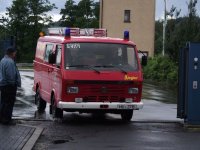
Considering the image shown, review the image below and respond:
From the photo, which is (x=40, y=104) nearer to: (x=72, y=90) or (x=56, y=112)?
(x=56, y=112)

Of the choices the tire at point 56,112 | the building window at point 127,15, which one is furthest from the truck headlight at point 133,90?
the building window at point 127,15

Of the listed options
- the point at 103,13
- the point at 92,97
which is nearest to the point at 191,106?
the point at 92,97

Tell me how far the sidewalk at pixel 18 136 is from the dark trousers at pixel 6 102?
0.92ft

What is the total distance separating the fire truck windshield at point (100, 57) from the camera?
1553 cm

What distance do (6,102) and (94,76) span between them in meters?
2.26

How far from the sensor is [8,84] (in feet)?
47.0

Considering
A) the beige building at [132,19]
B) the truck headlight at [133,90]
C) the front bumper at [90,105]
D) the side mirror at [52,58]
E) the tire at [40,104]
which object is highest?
the beige building at [132,19]

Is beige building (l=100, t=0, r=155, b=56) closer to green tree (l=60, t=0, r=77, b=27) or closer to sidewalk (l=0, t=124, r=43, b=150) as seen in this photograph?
green tree (l=60, t=0, r=77, b=27)

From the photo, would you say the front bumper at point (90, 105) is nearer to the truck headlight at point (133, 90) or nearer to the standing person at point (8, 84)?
the truck headlight at point (133, 90)

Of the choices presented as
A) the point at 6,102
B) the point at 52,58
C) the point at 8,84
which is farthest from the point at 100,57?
the point at 6,102

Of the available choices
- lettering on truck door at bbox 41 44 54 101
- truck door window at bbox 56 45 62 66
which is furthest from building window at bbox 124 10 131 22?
truck door window at bbox 56 45 62 66

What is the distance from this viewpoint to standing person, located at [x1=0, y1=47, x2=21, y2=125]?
46.9 ft

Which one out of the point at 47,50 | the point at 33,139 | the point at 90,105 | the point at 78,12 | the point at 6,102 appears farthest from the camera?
the point at 78,12

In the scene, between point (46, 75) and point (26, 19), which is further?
point (26, 19)
